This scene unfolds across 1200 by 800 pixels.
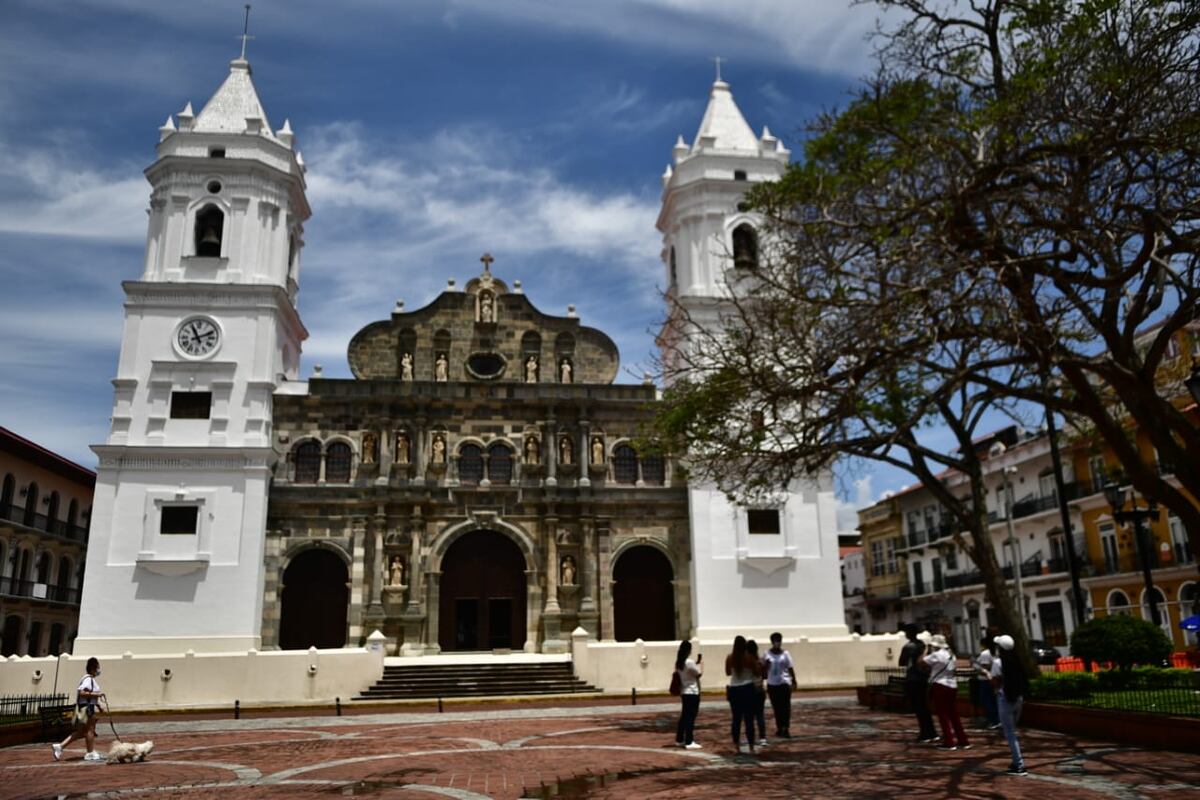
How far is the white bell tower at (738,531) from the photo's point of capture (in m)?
28.8

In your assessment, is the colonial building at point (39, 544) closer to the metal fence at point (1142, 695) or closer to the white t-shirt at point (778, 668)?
the white t-shirt at point (778, 668)

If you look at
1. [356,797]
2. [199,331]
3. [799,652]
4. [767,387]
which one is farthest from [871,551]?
[356,797]

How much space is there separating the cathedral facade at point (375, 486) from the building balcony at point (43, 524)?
9280mm

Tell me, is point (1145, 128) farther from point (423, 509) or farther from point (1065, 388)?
point (423, 509)

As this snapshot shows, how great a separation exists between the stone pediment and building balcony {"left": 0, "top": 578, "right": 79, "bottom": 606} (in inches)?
576

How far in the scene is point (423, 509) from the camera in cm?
2916

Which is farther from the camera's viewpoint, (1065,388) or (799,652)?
(799,652)

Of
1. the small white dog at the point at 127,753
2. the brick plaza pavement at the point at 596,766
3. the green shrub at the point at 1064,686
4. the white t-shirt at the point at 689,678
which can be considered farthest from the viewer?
the green shrub at the point at 1064,686

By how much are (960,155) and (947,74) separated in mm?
1497

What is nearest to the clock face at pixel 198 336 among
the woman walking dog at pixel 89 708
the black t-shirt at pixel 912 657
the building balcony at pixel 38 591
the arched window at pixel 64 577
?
the building balcony at pixel 38 591

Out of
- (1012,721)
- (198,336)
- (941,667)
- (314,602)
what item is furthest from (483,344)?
(1012,721)

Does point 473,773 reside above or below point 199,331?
below

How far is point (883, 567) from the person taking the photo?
169 ft

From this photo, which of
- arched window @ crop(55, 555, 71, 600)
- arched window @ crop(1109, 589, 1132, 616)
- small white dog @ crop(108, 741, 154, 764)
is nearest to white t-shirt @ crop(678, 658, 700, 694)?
small white dog @ crop(108, 741, 154, 764)
